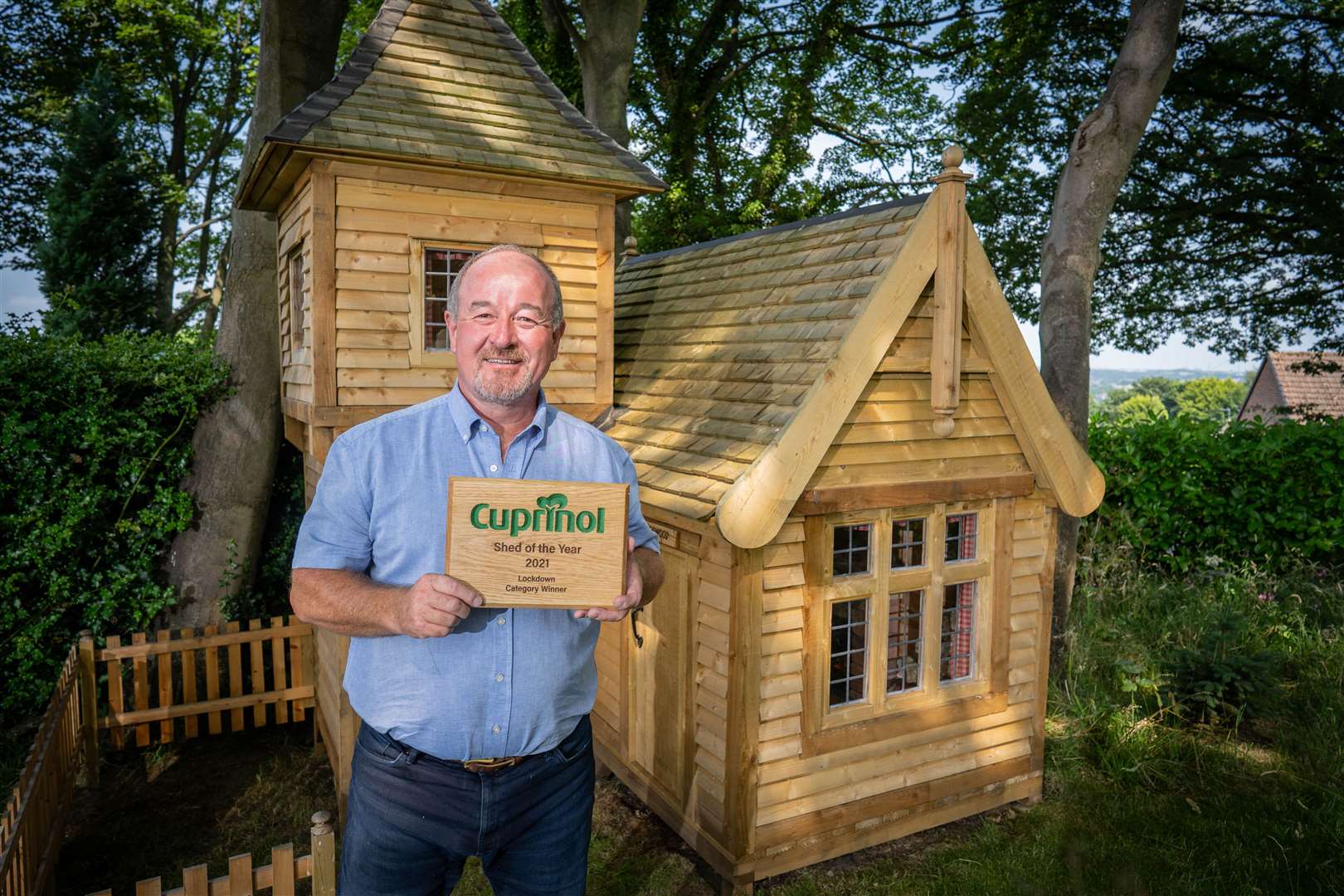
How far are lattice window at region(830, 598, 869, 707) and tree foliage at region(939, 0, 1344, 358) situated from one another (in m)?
11.7

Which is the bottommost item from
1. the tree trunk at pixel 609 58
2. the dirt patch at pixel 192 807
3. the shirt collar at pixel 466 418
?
the dirt patch at pixel 192 807

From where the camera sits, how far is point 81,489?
7.82m

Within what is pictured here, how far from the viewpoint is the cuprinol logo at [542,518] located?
8.02 ft

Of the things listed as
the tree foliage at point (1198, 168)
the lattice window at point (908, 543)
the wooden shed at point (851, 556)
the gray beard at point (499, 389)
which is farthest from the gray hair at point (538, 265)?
the tree foliage at point (1198, 168)

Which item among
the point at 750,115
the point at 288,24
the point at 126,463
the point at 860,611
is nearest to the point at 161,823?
the point at 126,463

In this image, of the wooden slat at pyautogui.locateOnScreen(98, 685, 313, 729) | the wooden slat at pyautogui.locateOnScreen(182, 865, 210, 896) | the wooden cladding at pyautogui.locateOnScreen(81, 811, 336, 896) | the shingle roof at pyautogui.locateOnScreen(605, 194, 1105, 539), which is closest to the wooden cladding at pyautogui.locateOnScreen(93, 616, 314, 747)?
the wooden slat at pyautogui.locateOnScreen(98, 685, 313, 729)

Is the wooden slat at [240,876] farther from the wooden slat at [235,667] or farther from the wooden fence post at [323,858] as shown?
the wooden slat at [235,667]

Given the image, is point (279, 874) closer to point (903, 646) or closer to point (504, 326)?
point (504, 326)

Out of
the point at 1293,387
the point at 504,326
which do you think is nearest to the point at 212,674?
the point at 504,326

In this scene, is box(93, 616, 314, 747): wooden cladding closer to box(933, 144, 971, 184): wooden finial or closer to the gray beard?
the gray beard

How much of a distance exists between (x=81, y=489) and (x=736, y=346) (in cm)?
631

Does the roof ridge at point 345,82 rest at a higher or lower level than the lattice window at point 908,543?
higher

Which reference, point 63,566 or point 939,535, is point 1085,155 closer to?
point 939,535

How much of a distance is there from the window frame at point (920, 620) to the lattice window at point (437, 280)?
3.36m
